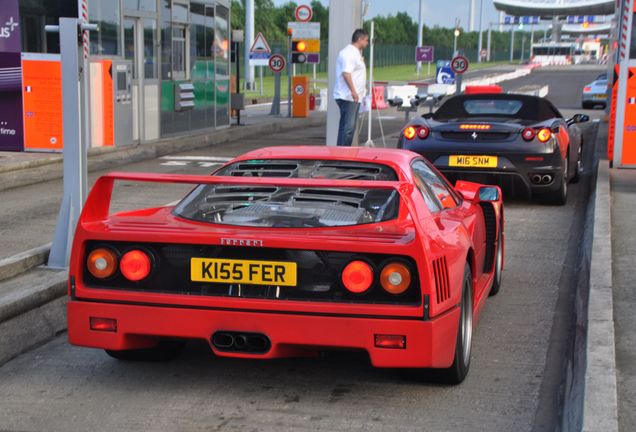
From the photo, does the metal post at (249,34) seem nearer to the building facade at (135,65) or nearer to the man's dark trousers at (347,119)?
the building facade at (135,65)

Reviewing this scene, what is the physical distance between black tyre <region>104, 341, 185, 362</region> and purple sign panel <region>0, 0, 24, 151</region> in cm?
1132

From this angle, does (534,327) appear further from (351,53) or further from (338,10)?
(338,10)

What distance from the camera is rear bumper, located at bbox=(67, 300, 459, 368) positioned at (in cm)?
442

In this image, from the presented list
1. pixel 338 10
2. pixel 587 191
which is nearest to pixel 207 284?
pixel 587 191

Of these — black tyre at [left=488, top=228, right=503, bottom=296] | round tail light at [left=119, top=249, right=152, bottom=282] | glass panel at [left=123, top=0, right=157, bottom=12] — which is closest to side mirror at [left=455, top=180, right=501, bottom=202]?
black tyre at [left=488, top=228, right=503, bottom=296]

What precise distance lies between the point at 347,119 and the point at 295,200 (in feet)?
29.6

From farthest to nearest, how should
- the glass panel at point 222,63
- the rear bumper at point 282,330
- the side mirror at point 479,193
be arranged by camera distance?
the glass panel at point 222,63 → the side mirror at point 479,193 → the rear bumper at point 282,330

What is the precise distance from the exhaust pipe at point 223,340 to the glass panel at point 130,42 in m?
13.3

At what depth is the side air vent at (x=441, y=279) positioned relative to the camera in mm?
4526

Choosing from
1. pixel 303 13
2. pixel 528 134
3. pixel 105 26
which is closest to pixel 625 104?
pixel 528 134

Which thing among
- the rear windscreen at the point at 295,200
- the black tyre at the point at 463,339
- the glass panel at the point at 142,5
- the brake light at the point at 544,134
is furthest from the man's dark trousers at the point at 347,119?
the black tyre at the point at 463,339

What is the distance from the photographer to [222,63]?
Result: 22359 mm

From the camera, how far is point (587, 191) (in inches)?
519

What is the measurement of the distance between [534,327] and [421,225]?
1933 millimetres
